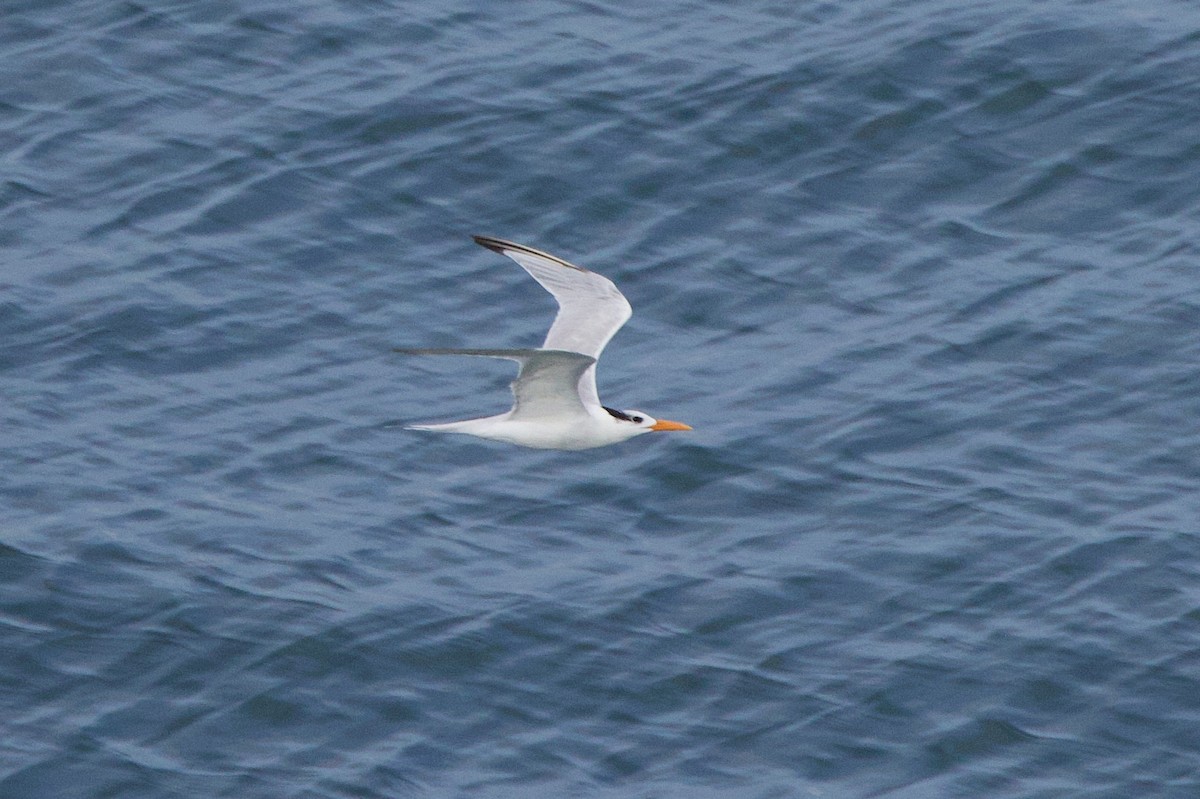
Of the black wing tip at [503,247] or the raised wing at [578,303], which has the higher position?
the black wing tip at [503,247]

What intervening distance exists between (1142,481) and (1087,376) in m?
1.19

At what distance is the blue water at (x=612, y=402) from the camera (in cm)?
1384

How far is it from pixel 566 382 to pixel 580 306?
1.01 meters

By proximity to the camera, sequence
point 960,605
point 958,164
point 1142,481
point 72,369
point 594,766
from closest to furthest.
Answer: point 594,766 < point 960,605 < point 1142,481 < point 72,369 < point 958,164

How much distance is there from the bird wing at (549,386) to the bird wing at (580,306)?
21 cm

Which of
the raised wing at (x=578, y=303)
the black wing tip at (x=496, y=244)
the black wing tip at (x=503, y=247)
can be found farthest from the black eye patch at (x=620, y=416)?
the black wing tip at (x=496, y=244)

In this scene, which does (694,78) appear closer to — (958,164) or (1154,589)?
(958,164)

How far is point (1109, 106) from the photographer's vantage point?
62.6ft

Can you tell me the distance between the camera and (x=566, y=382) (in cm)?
1334

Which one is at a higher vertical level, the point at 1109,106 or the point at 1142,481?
the point at 1109,106

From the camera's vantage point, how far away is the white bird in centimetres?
1333

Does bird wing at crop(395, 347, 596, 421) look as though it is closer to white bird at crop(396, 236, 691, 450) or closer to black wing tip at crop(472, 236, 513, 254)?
white bird at crop(396, 236, 691, 450)

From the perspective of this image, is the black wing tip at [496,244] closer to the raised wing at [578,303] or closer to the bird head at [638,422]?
the raised wing at [578,303]

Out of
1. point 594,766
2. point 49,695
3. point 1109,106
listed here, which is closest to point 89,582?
point 49,695
